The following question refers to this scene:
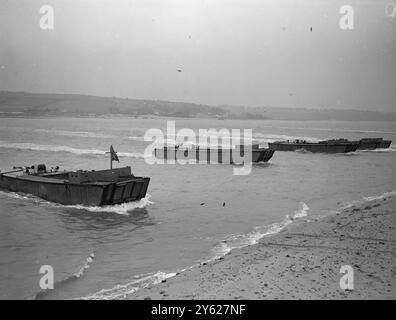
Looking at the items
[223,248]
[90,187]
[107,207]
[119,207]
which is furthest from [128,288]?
[90,187]

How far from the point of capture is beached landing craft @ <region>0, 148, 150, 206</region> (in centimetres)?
2217

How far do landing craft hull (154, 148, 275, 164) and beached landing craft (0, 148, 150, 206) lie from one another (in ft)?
88.0

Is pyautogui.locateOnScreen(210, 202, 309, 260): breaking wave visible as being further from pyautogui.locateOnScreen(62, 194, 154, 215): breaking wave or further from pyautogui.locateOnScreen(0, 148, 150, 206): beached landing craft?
pyautogui.locateOnScreen(0, 148, 150, 206): beached landing craft

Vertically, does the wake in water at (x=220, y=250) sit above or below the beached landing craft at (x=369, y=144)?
below

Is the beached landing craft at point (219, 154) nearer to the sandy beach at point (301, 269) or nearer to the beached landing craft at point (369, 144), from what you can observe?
the beached landing craft at point (369, 144)

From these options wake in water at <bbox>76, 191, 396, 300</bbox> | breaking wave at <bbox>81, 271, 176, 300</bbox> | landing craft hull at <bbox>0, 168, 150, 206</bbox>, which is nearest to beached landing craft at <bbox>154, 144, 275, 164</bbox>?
wake in water at <bbox>76, 191, 396, 300</bbox>

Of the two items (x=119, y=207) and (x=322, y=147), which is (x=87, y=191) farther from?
(x=322, y=147)

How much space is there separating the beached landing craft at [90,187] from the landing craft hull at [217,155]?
26.8m

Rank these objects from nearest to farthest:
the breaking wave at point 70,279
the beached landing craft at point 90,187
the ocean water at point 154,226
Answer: the breaking wave at point 70,279 → the ocean water at point 154,226 → the beached landing craft at point 90,187

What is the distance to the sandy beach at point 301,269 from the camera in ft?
32.5

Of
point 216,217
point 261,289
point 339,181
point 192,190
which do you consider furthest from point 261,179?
point 261,289

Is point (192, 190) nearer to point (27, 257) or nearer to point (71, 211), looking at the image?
point (71, 211)

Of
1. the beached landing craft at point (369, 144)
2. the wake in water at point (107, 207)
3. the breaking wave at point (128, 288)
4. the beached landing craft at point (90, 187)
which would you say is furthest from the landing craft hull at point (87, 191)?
the beached landing craft at point (369, 144)

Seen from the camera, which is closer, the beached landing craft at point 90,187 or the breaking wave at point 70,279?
the breaking wave at point 70,279
